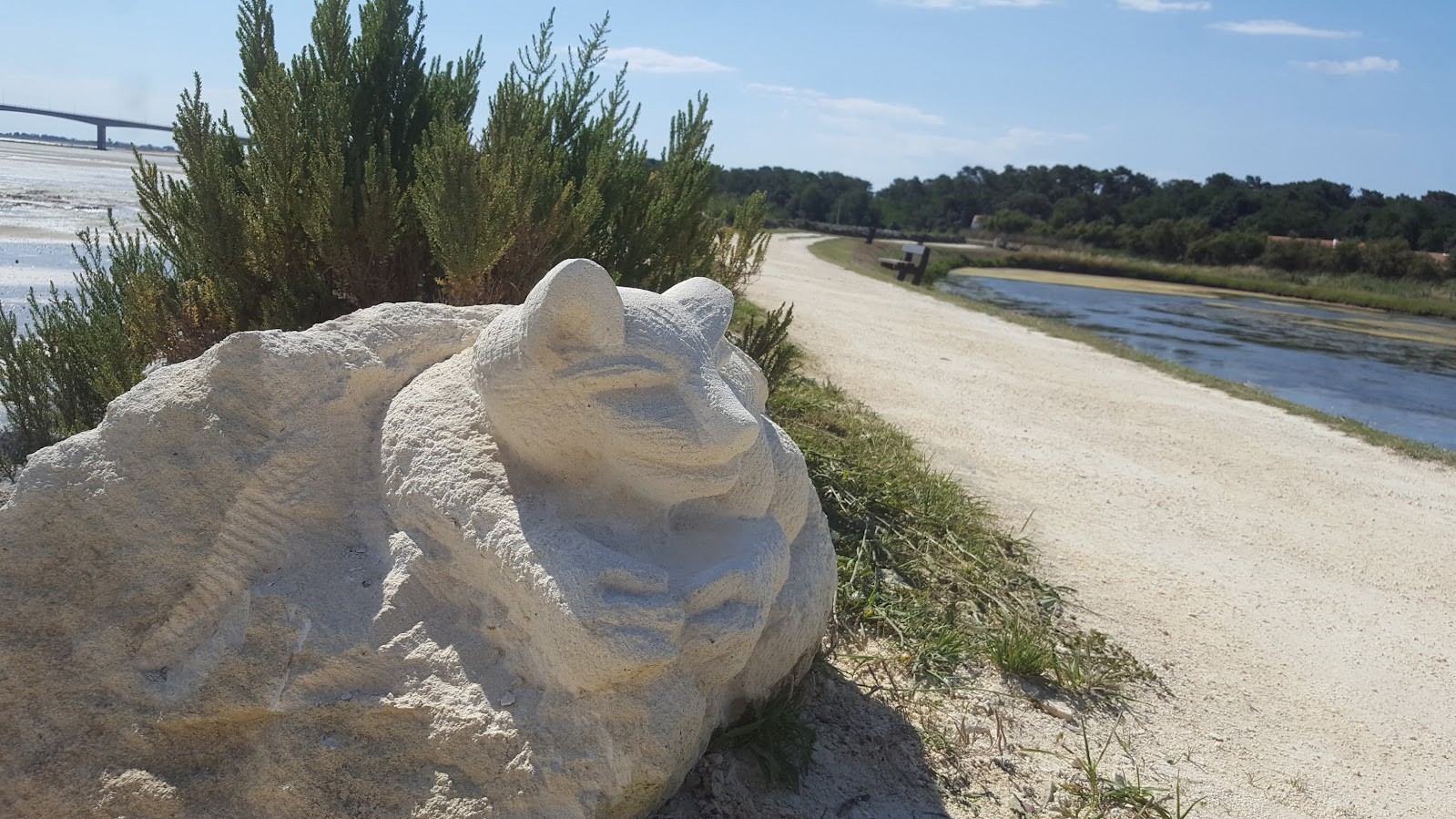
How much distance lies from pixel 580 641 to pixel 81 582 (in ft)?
4.08

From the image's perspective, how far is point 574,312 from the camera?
219 cm

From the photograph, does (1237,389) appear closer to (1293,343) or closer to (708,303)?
(1293,343)

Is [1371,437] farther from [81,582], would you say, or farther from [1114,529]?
[81,582]

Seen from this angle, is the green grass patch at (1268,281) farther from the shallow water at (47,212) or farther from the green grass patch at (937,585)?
the green grass patch at (937,585)

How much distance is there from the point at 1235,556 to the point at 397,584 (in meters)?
4.91

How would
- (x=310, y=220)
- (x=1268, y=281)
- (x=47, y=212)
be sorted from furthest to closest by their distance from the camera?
(x=1268, y=281) < (x=47, y=212) < (x=310, y=220)

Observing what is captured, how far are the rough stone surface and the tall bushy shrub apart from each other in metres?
1.74

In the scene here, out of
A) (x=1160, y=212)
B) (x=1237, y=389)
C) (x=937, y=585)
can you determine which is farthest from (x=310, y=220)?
(x=1160, y=212)

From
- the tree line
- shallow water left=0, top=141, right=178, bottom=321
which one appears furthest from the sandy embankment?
the tree line

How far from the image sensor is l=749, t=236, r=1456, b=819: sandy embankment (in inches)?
146

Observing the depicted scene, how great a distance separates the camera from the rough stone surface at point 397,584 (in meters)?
2.16

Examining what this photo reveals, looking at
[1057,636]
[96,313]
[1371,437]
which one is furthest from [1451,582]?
[96,313]

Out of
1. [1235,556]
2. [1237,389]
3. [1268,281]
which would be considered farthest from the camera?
[1268,281]

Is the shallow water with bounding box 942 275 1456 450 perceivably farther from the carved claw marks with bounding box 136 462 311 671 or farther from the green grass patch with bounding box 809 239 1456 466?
the carved claw marks with bounding box 136 462 311 671
